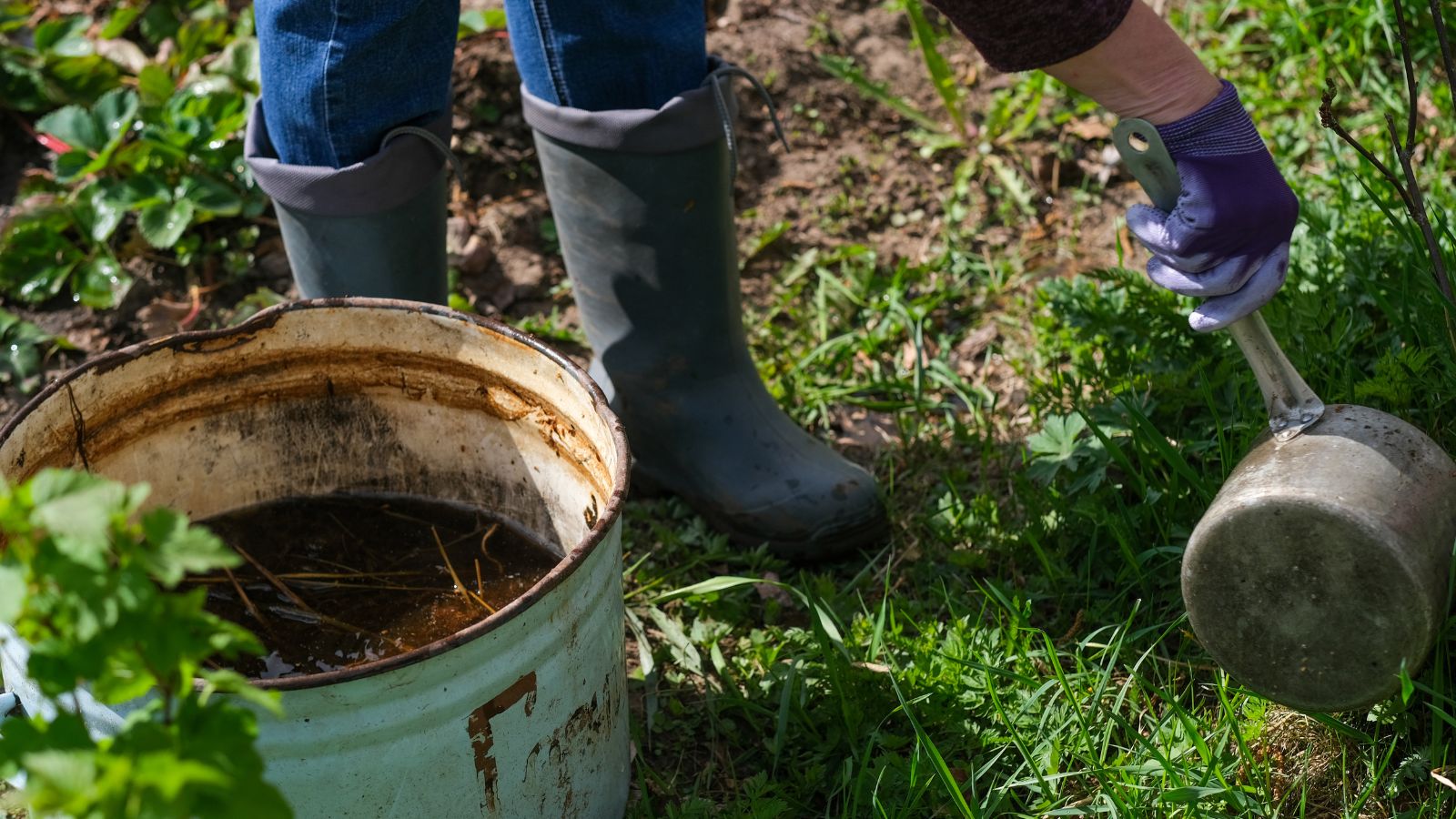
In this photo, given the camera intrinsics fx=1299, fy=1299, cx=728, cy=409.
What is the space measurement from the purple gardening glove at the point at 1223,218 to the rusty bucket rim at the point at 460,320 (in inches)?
28.4

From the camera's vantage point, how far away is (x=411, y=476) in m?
2.01

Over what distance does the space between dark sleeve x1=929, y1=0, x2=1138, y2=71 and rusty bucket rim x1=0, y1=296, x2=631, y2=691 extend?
61 centimetres

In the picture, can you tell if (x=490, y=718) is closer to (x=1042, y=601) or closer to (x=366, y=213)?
(x=366, y=213)

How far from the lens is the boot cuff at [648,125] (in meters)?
1.98

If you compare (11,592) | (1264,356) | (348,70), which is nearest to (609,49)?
(348,70)

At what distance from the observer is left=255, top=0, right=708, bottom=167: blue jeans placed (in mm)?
1706

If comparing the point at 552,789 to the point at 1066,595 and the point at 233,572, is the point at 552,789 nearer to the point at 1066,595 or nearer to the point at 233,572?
the point at 233,572

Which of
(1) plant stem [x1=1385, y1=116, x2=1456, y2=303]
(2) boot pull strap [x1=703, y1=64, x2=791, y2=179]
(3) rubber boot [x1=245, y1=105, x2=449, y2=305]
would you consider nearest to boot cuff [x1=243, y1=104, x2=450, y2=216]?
(3) rubber boot [x1=245, y1=105, x2=449, y2=305]

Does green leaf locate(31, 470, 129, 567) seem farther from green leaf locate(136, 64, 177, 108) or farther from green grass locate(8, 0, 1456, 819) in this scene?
green leaf locate(136, 64, 177, 108)

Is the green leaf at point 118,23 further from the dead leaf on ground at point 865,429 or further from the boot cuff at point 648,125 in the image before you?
the dead leaf on ground at point 865,429

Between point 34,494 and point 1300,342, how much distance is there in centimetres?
177

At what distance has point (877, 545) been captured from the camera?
2215 millimetres

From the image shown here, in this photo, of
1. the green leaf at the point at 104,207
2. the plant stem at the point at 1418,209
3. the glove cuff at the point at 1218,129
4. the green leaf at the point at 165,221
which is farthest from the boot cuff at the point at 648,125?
the green leaf at the point at 104,207

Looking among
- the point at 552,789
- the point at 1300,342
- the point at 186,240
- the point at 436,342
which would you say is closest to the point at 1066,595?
the point at 1300,342
